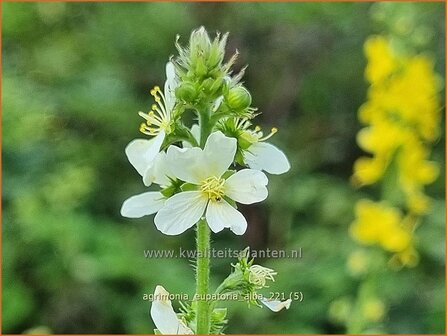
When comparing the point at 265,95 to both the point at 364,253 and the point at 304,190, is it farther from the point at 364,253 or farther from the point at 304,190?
the point at 364,253

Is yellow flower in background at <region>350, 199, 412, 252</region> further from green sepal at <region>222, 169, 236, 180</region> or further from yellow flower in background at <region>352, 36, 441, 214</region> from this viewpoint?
green sepal at <region>222, 169, 236, 180</region>

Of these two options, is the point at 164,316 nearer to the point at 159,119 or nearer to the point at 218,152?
the point at 218,152

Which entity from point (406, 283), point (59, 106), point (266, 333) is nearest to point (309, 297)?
point (266, 333)

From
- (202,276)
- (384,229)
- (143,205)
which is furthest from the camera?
(384,229)

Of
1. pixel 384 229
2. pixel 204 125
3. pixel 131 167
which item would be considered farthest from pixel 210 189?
pixel 131 167

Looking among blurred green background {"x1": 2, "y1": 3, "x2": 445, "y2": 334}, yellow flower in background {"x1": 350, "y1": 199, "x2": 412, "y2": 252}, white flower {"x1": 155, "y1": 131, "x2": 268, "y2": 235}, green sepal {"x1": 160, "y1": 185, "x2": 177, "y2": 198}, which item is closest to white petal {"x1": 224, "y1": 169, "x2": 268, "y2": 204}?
white flower {"x1": 155, "y1": 131, "x2": 268, "y2": 235}
